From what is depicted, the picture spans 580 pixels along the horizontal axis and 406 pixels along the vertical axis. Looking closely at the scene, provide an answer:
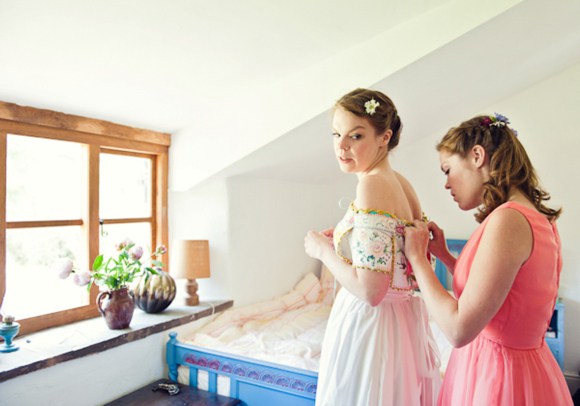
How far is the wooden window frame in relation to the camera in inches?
80.9

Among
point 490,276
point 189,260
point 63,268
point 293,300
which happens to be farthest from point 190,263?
point 490,276

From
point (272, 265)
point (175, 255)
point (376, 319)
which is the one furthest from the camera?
point (272, 265)

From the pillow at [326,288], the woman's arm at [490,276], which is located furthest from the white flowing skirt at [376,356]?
the pillow at [326,288]

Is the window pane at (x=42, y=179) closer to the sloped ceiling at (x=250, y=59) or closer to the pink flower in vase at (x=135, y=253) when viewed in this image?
the sloped ceiling at (x=250, y=59)

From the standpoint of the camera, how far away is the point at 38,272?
2.27m

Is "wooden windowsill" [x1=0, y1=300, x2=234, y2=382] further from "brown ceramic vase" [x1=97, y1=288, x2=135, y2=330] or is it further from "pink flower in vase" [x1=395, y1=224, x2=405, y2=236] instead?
"pink flower in vase" [x1=395, y1=224, x2=405, y2=236]

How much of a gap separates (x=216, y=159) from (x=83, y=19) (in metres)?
1.28

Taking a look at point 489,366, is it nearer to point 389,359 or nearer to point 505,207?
point 389,359

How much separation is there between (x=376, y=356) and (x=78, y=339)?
5.25ft

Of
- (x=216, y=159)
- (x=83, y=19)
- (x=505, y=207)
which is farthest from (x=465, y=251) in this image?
(x=216, y=159)

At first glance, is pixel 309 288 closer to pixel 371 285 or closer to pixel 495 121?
pixel 371 285

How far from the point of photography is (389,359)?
1195mm

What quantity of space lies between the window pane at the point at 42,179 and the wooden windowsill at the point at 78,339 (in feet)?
2.01

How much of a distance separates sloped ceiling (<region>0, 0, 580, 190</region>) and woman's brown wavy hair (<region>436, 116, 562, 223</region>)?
0.99 m
